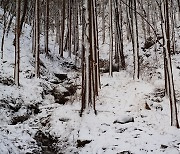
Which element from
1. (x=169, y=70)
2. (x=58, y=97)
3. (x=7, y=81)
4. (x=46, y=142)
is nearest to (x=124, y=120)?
(x=169, y=70)

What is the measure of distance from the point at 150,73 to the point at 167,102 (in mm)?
Answer: 6132

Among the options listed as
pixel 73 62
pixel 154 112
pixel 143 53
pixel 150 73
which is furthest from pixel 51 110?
pixel 143 53

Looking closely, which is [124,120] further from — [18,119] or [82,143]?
[18,119]

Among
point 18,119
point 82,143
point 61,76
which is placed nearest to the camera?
point 82,143

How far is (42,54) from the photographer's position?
19547 mm

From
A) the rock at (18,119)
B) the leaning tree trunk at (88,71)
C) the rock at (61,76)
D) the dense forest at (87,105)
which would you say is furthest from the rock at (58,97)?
the rock at (61,76)

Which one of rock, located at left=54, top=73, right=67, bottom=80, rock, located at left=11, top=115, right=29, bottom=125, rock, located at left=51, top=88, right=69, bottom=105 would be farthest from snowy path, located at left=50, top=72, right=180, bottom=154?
rock, located at left=54, top=73, right=67, bottom=80

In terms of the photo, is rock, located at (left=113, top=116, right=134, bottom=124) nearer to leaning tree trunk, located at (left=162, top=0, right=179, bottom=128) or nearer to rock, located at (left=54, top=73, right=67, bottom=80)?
leaning tree trunk, located at (left=162, top=0, right=179, bottom=128)

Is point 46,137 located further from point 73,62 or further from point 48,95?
point 73,62

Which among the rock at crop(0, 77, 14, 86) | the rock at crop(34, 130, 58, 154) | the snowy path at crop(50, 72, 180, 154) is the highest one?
the rock at crop(0, 77, 14, 86)

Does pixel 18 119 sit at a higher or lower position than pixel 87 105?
lower

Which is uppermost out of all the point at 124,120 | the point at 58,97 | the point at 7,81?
the point at 7,81

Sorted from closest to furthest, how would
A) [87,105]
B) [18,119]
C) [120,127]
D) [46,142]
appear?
[46,142] < [120,127] < [87,105] < [18,119]

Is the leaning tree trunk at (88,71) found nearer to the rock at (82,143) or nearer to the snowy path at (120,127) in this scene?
the snowy path at (120,127)
